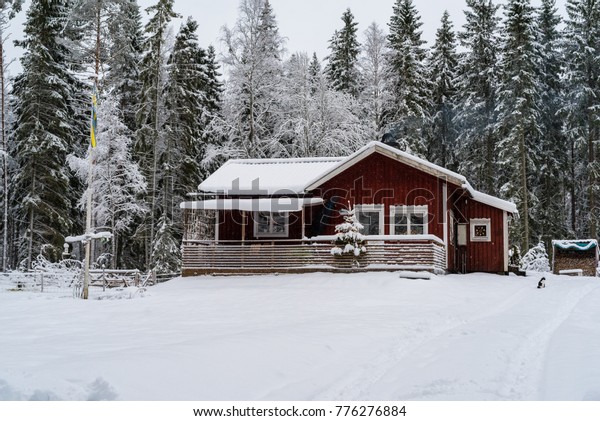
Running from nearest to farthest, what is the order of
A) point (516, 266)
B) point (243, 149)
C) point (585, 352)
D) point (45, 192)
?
point (585, 352) < point (516, 266) < point (45, 192) < point (243, 149)

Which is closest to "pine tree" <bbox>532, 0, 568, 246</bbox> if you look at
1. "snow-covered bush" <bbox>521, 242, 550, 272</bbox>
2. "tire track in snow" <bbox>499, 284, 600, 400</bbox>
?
"snow-covered bush" <bbox>521, 242, 550, 272</bbox>

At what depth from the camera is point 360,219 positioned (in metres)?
22.2

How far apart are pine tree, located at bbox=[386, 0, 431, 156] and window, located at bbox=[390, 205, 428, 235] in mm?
12434

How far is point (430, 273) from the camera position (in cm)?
1894

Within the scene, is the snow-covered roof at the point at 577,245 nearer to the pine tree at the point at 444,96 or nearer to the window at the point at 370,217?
the window at the point at 370,217

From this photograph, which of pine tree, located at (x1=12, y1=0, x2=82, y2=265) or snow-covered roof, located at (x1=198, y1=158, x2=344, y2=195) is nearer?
snow-covered roof, located at (x1=198, y1=158, x2=344, y2=195)

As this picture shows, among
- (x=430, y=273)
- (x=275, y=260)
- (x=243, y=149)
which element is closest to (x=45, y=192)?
(x=243, y=149)

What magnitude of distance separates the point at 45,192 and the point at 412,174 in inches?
678

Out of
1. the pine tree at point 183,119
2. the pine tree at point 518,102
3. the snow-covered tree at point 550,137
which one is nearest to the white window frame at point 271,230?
the pine tree at point 183,119

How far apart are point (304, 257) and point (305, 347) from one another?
12901 mm

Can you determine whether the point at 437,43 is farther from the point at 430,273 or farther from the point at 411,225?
the point at 430,273

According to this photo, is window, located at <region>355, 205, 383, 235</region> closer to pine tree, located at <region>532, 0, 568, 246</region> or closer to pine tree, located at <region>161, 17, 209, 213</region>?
pine tree, located at <region>161, 17, 209, 213</region>

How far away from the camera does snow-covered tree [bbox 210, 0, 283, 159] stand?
30.4 meters

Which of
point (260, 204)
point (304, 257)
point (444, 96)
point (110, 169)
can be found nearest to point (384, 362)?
point (304, 257)
